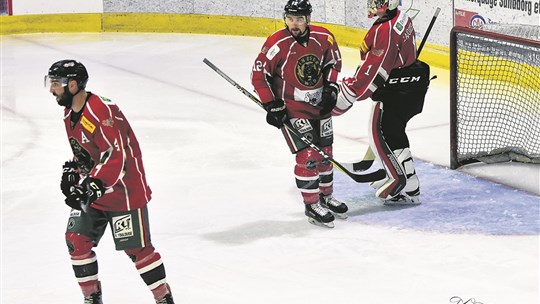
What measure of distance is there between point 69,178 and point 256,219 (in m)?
1.73

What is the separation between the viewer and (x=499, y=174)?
243 inches

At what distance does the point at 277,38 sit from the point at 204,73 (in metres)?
3.91

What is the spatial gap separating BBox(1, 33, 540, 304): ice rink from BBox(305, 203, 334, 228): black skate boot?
38 mm

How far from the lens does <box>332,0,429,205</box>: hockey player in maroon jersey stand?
540 centimetres

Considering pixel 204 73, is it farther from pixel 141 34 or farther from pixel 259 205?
pixel 259 205

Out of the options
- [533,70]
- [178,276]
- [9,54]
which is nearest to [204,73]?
[9,54]

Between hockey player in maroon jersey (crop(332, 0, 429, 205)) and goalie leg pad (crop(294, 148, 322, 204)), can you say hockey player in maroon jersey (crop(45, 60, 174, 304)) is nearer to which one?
goalie leg pad (crop(294, 148, 322, 204))

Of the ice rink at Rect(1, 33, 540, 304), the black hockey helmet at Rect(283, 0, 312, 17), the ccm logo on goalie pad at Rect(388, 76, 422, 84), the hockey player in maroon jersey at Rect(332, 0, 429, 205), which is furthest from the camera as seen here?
the ccm logo on goalie pad at Rect(388, 76, 422, 84)

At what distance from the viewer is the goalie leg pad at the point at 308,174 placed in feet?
17.5

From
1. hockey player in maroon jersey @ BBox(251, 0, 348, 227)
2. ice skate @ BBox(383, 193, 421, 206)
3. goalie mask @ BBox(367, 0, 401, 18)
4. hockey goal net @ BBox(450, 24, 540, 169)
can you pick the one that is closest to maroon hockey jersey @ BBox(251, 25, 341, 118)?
hockey player in maroon jersey @ BBox(251, 0, 348, 227)

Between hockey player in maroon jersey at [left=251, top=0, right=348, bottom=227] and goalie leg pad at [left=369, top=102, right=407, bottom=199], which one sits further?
goalie leg pad at [left=369, top=102, right=407, bottom=199]

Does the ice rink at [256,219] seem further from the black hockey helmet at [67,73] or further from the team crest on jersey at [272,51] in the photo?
the black hockey helmet at [67,73]

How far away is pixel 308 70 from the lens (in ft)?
17.3

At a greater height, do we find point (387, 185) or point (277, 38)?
point (277, 38)
